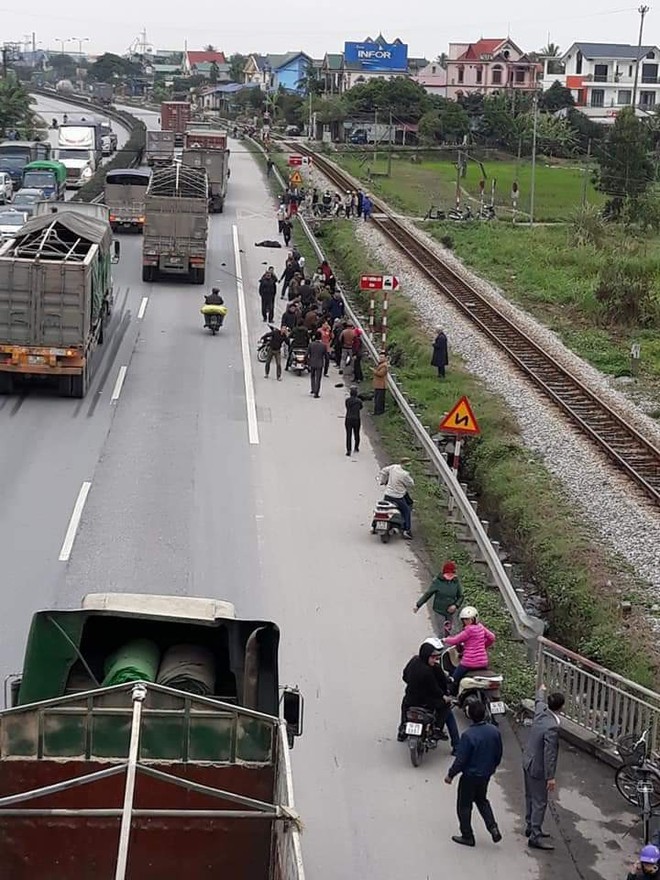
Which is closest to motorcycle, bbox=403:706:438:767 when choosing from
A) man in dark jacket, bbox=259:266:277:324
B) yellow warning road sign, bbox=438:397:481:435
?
yellow warning road sign, bbox=438:397:481:435

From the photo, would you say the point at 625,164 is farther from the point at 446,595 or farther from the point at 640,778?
the point at 640,778

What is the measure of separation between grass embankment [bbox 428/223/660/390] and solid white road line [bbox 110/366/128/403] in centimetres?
1097

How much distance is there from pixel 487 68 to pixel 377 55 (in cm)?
1623

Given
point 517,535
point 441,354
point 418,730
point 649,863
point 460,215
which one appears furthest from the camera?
point 460,215

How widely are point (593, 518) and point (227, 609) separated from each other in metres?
10.9

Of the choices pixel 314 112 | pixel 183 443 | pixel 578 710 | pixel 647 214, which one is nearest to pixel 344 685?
pixel 578 710

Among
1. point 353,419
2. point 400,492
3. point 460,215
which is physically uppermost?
point 460,215

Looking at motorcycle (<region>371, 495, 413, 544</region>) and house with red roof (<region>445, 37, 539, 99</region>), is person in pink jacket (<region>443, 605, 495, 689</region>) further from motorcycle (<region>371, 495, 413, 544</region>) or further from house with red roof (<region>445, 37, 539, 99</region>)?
house with red roof (<region>445, 37, 539, 99</region>)

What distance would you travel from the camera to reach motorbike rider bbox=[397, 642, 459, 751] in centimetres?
1323

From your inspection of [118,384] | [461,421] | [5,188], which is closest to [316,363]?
[118,384]

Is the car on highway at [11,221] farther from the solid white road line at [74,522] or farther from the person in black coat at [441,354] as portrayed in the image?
the solid white road line at [74,522]

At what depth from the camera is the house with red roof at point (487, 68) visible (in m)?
151

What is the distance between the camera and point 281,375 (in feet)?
99.2

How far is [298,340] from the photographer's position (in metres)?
30.8
